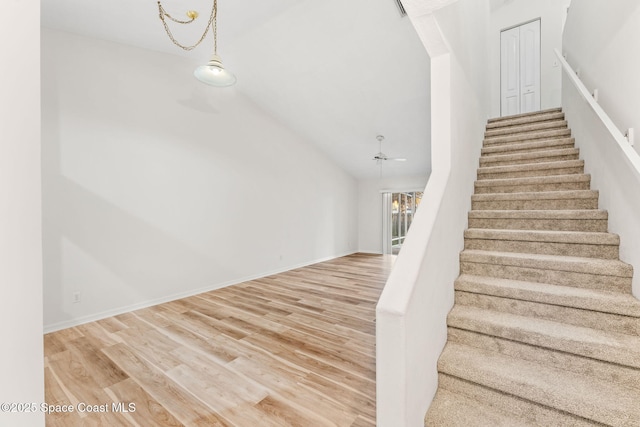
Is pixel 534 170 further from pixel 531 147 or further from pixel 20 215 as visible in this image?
pixel 20 215

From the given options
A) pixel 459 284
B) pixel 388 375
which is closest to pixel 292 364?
pixel 388 375

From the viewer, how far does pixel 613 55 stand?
6.46 ft

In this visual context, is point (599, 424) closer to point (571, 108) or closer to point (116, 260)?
point (571, 108)

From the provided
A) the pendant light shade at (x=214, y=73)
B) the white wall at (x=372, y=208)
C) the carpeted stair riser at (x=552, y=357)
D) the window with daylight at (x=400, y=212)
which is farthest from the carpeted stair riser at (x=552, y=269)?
the window with daylight at (x=400, y=212)

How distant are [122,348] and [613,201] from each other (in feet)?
14.0

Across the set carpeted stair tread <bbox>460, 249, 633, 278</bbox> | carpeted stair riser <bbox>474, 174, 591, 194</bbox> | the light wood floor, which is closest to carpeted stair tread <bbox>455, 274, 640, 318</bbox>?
carpeted stair tread <bbox>460, 249, 633, 278</bbox>

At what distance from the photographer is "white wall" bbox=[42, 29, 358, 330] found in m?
3.02

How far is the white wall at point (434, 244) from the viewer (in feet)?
4.01

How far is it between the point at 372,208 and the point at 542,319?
6369mm

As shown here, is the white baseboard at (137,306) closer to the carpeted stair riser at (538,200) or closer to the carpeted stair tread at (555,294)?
the carpeted stair tread at (555,294)

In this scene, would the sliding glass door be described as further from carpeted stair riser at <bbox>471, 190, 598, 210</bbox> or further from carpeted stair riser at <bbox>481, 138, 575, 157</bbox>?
carpeted stair riser at <bbox>471, 190, 598, 210</bbox>

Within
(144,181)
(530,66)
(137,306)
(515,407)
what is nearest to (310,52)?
(144,181)

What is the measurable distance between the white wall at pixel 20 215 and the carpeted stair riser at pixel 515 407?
5.57 feet

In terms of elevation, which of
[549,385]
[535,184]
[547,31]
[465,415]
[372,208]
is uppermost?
[547,31]
